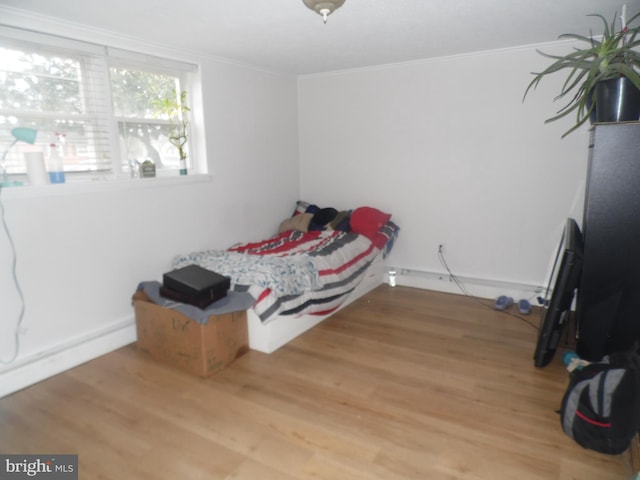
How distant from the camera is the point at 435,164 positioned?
392cm

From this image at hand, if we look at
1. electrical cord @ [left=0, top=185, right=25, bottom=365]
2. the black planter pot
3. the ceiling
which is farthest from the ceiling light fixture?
electrical cord @ [left=0, top=185, right=25, bottom=365]

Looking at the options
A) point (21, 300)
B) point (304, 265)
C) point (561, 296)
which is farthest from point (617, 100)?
point (21, 300)

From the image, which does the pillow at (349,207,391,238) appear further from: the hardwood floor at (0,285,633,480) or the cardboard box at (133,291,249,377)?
the cardboard box at (133,291,249,377)

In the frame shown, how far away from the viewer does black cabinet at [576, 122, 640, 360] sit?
7.10ft

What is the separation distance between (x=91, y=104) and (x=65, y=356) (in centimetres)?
166

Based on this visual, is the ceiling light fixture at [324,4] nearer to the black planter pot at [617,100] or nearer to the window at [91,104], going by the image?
the black planter pot at [617,100]

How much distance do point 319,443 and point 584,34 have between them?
3232 millimetres

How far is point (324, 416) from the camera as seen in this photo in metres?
2.17

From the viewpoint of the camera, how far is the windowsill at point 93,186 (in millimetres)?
2355

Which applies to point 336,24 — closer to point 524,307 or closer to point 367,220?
point 367,220

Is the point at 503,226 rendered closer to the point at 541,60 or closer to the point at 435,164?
the point at 435,164

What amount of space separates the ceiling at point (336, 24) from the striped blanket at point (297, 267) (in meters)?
1.58

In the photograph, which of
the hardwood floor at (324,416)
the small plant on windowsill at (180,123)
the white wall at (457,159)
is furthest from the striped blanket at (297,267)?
the small plant on windowsill at (180,123)

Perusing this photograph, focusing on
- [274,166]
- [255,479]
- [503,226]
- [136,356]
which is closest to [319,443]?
[255,479]
